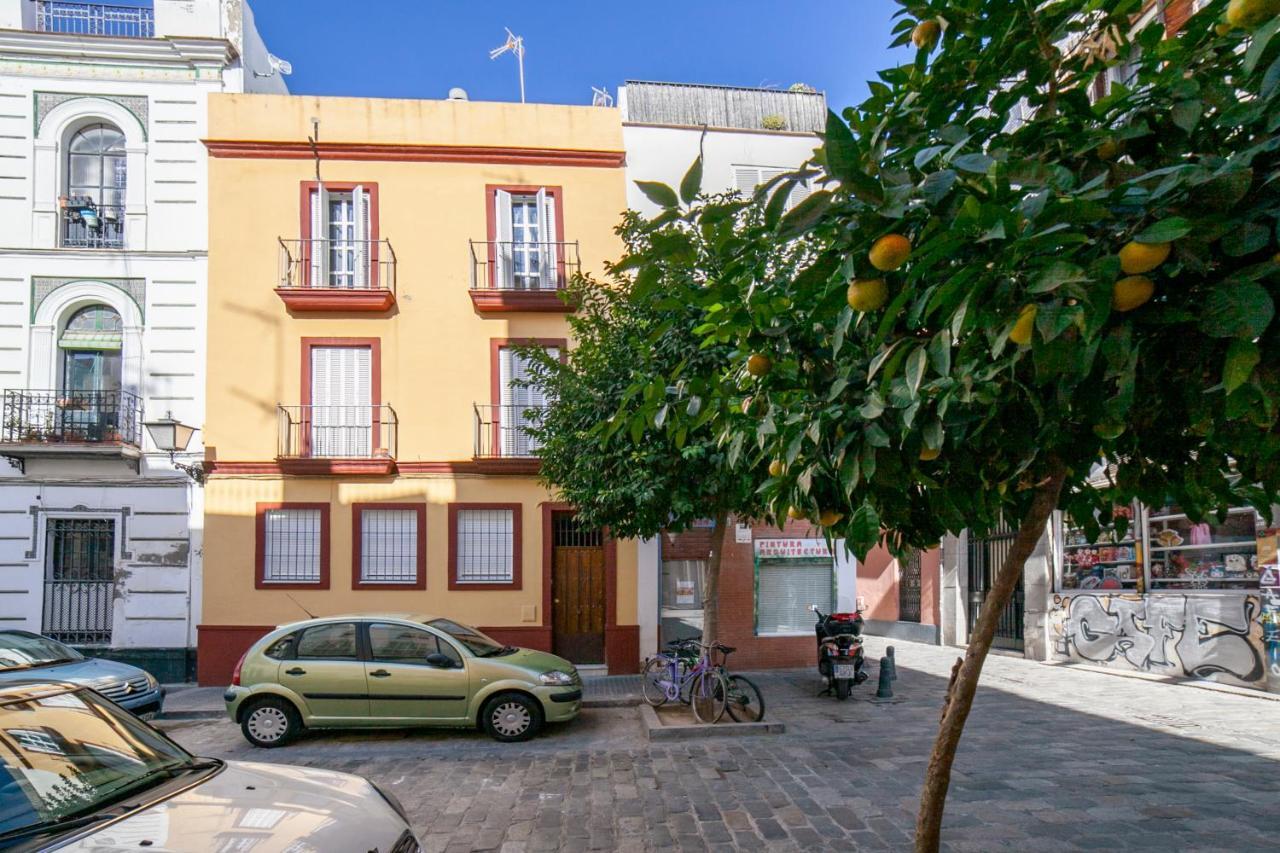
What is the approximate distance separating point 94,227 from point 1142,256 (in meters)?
17.6

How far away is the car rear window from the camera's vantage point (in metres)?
9.48

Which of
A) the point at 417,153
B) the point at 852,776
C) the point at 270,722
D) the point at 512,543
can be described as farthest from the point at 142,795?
the point at 417,153

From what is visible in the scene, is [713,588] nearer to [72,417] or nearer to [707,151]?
[707,151]

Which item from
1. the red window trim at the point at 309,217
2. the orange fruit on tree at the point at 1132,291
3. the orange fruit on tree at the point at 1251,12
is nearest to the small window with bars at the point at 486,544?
the red window trim at the point at 309,217

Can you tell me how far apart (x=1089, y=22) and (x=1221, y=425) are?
1.54 meters

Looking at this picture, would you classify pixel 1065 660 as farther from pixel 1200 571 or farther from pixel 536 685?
pixel 536 685

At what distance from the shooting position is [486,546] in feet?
47.9

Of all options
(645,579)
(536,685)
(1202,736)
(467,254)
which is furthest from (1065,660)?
(467,254)

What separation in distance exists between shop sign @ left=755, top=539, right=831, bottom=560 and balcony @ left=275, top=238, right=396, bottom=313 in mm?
8386

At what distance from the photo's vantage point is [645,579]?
14375 millimetres

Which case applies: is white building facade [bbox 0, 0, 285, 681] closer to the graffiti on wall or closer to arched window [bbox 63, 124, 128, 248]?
arched window [bbox 63, 124, 128, 248]

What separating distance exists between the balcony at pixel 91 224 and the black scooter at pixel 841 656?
1459 centimetres

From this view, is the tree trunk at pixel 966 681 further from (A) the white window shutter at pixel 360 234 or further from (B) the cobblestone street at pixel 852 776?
(A) the white window shutter at pixel 360 234

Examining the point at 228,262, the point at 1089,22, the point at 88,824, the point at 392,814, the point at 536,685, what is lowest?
the point at 536,685
